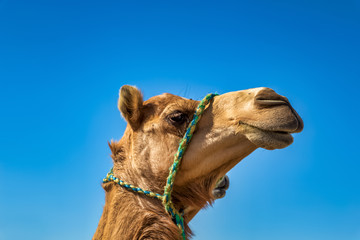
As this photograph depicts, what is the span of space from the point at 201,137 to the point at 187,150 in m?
0.20

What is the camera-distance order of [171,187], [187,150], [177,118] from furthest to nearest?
[177,118]
[187,150]
[171,187]

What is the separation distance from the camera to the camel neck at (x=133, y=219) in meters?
3.48

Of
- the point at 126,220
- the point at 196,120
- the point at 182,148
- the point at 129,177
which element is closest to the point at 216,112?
the point at 196,120

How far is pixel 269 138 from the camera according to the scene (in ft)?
11.6

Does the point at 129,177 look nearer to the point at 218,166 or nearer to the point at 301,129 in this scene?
the point at 218,166

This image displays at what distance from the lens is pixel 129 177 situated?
3822 mm

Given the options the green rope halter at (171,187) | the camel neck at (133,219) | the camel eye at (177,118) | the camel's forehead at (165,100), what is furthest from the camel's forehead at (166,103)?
the camel neck at (133,219)

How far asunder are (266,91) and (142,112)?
4.43ft

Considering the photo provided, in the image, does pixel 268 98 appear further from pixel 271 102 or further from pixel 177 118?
pixel 177 118

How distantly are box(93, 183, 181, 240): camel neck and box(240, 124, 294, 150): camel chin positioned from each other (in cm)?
113

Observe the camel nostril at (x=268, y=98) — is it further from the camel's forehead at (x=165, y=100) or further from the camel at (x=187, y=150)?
the camel's forehead at (x=165, y=100)

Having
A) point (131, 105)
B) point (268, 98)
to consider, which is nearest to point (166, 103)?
point (131, 105)

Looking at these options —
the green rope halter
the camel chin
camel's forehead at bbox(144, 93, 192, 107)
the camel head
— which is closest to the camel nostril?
the camel head

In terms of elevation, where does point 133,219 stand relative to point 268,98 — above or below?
below
